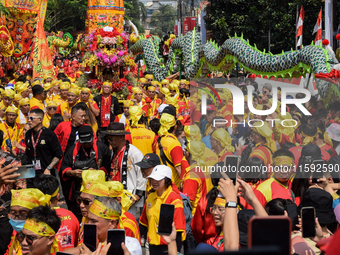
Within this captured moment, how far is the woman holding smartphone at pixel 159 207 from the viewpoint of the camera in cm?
401

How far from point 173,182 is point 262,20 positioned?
22505mm

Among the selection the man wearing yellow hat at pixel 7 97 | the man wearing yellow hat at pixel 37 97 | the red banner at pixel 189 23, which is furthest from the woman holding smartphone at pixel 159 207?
the red banner at pixel 189 23

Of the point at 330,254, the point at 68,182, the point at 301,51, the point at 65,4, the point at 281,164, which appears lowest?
the point at 68,182

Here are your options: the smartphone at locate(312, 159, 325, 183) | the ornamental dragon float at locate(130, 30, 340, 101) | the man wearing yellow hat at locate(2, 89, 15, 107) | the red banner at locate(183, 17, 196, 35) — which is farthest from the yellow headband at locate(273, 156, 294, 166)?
the red banner at locate(183, 17, 196, 35)

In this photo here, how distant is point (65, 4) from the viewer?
52375 mm

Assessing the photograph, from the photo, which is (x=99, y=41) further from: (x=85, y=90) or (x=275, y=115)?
(x=275, y=115)

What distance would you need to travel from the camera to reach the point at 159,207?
13.6 ft

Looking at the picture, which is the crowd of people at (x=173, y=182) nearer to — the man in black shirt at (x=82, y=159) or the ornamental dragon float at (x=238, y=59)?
the man in black shirt at (x=82, y=159)

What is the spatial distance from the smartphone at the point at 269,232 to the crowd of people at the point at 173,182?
0.41 ft

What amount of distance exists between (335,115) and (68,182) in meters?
3.58

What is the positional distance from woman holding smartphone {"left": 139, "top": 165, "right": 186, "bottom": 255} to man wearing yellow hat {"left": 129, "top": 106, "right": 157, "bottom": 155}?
2151mm

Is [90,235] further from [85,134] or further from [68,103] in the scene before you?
[68,103]

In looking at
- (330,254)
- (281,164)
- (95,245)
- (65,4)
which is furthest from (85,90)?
(65,4)

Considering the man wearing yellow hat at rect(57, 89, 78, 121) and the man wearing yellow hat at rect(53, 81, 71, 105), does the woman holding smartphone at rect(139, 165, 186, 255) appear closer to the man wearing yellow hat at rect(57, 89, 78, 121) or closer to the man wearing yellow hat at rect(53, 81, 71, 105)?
the man wearing yellow hat at rect(57, 89, 78, 121)
